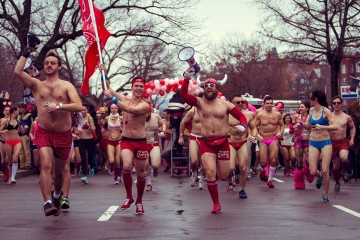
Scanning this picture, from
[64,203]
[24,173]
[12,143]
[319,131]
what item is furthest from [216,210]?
[24,173]

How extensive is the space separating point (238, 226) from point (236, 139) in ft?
23.6

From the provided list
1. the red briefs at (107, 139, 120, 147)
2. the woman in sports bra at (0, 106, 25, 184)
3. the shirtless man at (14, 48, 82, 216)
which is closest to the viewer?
the shirtless man at (14, 48, 82, 216)

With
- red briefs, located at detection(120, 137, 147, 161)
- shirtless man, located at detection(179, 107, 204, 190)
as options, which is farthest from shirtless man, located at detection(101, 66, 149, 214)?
shirtless man, located at detection(179, 107, 204, 190)

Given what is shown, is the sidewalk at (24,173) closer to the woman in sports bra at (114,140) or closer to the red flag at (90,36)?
the woman in sports bra at (114,140)

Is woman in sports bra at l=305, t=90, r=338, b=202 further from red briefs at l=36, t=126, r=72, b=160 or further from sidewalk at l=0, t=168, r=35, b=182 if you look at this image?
sidewalk at l=0, t=168, r=35, b=182

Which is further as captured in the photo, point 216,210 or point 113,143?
point 113,143

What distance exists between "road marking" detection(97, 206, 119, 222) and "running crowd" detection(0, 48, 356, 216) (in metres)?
0.23

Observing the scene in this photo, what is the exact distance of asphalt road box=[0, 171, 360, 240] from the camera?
10.6m

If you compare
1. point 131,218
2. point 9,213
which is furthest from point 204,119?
point 9,213

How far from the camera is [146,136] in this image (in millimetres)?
17641

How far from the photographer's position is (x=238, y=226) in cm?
1145

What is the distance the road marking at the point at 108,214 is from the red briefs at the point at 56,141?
1.00 meters

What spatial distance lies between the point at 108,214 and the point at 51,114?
1.79 meters

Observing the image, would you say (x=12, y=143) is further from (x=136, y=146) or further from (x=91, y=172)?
(x=136, y=146)
